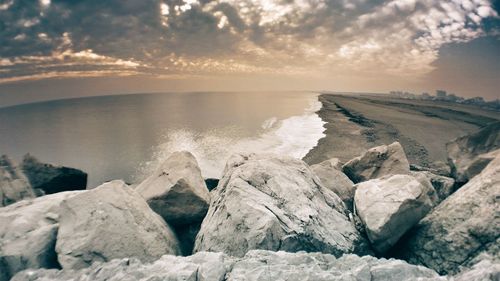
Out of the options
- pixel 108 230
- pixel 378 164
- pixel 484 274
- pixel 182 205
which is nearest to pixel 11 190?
pixel 108 230

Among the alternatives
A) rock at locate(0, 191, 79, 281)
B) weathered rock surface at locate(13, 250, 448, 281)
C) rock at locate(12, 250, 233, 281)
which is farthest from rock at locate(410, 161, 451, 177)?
rock at locate(0, 191, 79, 281)

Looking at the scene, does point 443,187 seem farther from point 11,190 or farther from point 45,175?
point 45,175

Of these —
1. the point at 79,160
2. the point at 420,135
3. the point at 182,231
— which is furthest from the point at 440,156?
the point at 79,160

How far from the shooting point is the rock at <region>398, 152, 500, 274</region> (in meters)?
5.48

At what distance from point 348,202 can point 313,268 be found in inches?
196

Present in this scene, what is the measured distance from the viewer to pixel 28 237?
19.1 feet

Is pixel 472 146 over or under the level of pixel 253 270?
over

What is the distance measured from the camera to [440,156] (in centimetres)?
2542

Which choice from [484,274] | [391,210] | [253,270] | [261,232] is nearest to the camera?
[484,274]

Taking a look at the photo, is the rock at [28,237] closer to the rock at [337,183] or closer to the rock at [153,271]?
the rock at [153,271]

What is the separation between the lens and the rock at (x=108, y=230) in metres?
5.40

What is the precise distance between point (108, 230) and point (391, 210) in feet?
19.6

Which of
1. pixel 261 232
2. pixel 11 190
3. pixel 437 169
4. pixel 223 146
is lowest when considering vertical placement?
pixel 223 146

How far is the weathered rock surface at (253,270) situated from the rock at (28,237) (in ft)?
1.98
